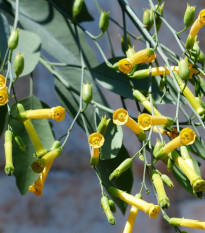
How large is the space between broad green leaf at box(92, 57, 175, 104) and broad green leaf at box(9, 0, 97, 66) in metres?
0.10

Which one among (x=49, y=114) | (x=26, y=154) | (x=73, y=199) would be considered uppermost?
(x=49, y=114)

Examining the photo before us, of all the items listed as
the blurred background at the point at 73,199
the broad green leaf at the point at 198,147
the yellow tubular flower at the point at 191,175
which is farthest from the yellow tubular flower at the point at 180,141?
the blurred background at the point at 73,199

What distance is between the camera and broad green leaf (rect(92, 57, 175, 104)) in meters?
0.67

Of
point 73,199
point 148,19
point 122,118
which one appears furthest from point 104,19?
point 73,199

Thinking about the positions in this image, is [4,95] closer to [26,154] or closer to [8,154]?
[8,154]

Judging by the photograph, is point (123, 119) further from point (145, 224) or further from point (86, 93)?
point (145, 224)

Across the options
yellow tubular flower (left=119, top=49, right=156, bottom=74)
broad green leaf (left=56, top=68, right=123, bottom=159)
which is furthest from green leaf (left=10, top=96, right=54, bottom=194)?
yellow tubular flower (left=119, top=49, right=156, bottom=74)

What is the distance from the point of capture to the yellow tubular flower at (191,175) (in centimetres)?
46

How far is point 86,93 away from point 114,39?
1.08 m

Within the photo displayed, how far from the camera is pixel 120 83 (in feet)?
2.27

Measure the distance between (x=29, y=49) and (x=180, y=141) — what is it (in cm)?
26

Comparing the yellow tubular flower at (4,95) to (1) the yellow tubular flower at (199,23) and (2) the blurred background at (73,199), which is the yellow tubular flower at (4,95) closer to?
(1) the yellow tubular flower at (199,23)

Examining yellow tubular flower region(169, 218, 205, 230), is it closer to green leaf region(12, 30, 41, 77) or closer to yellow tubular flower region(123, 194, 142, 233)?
yellow tubular flower region(123, 194, 142, 233)

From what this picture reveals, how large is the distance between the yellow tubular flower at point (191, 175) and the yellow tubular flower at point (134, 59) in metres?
0.10
